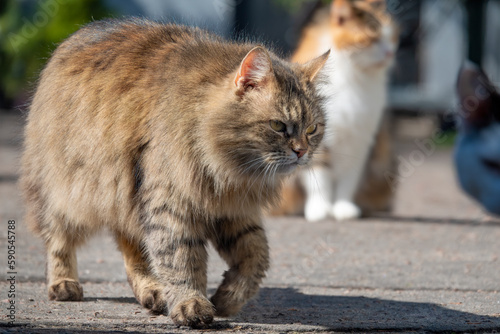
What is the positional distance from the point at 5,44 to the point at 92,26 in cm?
992

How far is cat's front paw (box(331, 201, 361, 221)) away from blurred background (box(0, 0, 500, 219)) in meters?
4.53

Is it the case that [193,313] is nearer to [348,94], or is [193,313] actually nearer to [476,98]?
[348,94]

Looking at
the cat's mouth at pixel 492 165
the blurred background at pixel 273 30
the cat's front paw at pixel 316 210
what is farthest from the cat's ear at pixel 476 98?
the blurred background at pixel 273 30

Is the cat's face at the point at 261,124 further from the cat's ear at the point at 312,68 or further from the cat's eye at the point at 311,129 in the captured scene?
the cat's ear at the point at 312,68

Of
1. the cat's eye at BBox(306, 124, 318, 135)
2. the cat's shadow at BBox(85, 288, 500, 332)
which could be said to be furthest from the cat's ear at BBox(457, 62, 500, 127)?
the cat's eye at BBox(306, 124, 318, 135)

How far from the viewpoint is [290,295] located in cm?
354

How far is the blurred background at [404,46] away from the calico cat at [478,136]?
430 cm

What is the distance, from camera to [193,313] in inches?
108

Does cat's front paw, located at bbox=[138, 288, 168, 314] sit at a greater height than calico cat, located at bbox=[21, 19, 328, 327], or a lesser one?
lesser

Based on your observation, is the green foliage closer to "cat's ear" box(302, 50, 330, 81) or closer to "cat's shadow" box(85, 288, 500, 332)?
"cat's ear" box(302, 50, 330, 81)

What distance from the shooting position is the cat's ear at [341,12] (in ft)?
19.8

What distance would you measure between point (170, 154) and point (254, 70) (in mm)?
503

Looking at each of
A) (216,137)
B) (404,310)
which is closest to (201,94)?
(216,137)

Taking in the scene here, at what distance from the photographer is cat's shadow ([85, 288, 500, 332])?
2.86m
